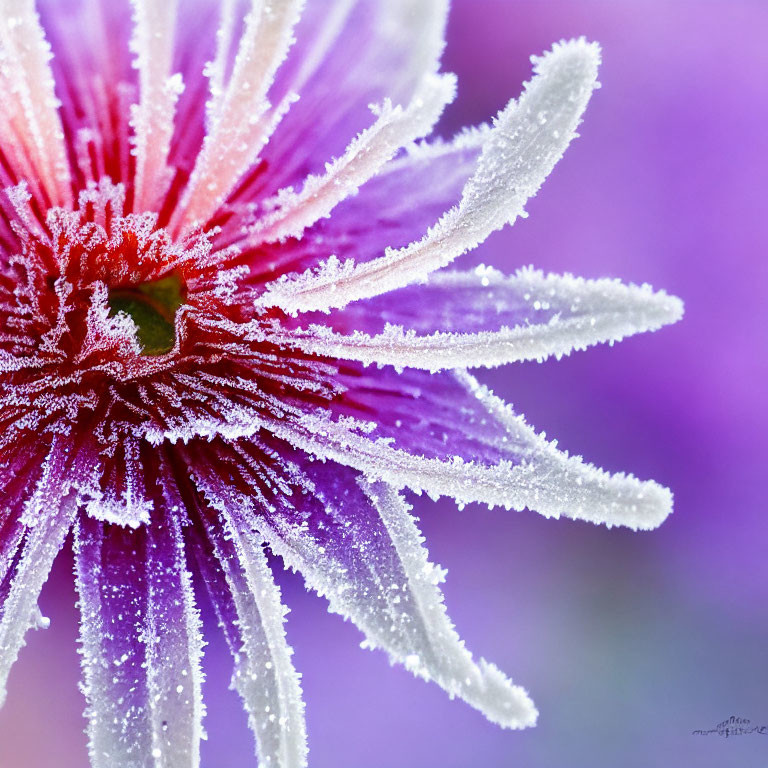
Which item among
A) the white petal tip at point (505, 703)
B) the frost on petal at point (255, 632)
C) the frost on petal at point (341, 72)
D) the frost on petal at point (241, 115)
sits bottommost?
the white petal tip at point (505, 703)

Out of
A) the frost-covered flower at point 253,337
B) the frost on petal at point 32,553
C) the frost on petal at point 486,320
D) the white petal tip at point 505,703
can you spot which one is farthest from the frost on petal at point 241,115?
the white petal tip at point 505,703

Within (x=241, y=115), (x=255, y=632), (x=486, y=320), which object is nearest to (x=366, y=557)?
(x=255, y=632)

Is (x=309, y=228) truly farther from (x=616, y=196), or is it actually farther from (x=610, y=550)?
(x=610, y=550)

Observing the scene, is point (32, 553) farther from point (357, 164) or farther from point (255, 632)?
point (357, 164)

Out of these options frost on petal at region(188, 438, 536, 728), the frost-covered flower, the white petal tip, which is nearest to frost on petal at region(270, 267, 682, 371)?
the frost-covered flower

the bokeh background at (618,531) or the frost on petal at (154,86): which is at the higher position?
the frost on petal at (154,86)

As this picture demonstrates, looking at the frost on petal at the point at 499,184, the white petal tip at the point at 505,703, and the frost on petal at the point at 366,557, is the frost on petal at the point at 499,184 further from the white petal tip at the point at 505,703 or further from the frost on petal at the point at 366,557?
the white petal tip at the point at 505,703
